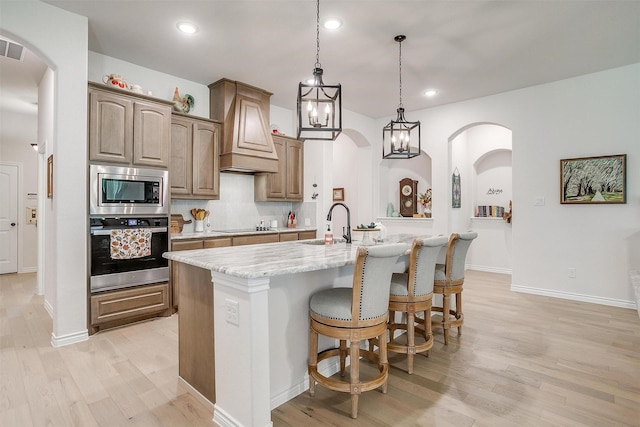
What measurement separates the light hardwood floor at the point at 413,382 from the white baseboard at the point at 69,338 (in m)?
0.08

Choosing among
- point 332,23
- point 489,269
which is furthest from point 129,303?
point 489,269

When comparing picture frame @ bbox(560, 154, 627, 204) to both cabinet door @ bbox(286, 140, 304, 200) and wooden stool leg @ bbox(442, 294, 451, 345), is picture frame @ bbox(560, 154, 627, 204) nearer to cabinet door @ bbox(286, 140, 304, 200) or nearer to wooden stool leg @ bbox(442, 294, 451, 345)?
wooden stool leg @ bbox(442, 294, 451, 345)

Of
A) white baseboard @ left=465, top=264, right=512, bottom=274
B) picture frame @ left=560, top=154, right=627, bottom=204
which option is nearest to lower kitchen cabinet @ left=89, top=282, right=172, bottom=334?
picture frame @ left=560, top=154, right=627, bottom=204

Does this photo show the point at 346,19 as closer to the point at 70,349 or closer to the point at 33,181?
the point at 70,349

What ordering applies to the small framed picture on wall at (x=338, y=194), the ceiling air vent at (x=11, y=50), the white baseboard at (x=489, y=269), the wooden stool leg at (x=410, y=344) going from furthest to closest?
the small framed picture on wall at (x=338, y=194), the white baseboard at (x=489, y=269), the ceiling air vent at (x=11, y=50), the wooden stool leg at (x=410, y=344)

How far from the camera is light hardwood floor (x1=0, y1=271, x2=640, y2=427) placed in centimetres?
192

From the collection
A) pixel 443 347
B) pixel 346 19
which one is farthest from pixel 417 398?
pixel 346 19

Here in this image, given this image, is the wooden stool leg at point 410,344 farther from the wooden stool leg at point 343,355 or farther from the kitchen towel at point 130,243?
the kitchen towel at point 130,243

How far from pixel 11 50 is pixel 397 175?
19.5 ft

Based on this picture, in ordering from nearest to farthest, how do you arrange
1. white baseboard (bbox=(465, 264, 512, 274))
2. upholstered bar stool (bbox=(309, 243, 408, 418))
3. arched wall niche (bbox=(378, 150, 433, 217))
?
1. upholstered bar stool (bbox=(309, 243, 408, 418))
2. white baseboard (bbox=(465, 264, 512, 274))
3. arched wall niche (bbox=(378, 150, 433, 217))

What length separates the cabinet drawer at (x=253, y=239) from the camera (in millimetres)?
4320

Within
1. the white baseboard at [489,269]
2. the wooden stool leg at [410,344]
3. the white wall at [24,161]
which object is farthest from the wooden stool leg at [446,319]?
the white wall at [24,161]

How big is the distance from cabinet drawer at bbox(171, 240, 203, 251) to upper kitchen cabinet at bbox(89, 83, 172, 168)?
863mm

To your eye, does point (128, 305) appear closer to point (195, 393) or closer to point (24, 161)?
point (195, 393)
